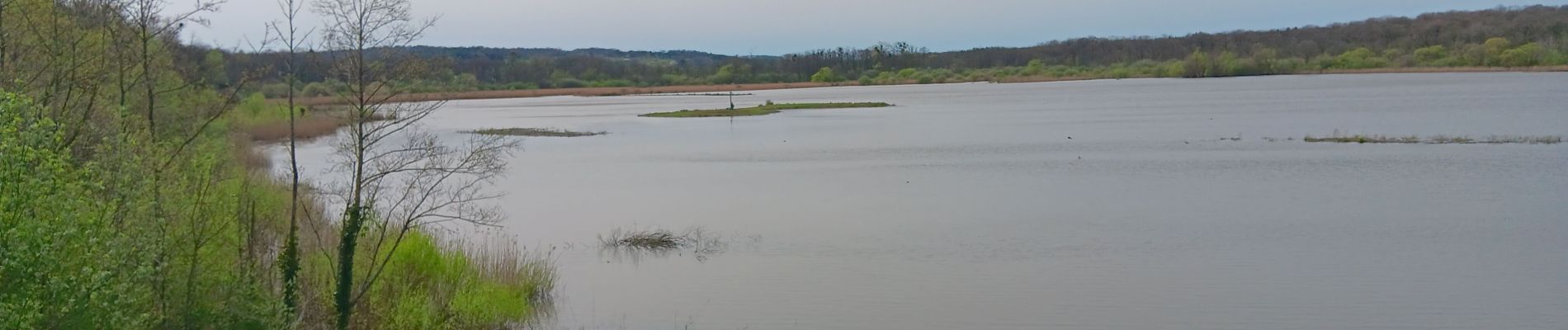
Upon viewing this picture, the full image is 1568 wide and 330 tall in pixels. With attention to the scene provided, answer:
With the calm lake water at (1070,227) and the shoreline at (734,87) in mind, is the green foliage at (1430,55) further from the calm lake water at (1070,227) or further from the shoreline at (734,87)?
the calm lake water at (1070,227)

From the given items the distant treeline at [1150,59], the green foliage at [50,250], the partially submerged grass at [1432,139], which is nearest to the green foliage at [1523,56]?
the distant treeline at [1150,59]

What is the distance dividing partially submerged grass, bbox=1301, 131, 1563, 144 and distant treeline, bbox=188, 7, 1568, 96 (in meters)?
69.5

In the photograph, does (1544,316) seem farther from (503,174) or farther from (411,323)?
(503,174)

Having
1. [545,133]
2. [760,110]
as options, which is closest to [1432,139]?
[545,133]

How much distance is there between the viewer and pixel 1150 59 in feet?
469

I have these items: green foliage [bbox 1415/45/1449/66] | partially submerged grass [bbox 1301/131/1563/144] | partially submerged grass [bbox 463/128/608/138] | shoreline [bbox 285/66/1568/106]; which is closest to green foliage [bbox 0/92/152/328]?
partially submerged grass [bbox 1301/131/1563/144]

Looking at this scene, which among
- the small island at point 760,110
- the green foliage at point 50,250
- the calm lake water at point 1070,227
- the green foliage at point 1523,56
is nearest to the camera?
the green foliage at point 50,250

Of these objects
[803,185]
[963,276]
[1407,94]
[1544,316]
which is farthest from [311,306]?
[1407,94]

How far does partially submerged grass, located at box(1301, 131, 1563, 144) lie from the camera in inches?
1251

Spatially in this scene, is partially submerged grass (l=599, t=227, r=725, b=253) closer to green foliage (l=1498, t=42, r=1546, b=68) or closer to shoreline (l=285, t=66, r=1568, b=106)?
shoreline (l=285, t=66, r=1568, b=106)

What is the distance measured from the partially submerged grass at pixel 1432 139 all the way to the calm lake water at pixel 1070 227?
121 cm

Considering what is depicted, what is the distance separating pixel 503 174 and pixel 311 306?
18430 millimetres

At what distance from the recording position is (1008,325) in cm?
1277

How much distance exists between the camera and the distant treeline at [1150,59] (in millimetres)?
111938
